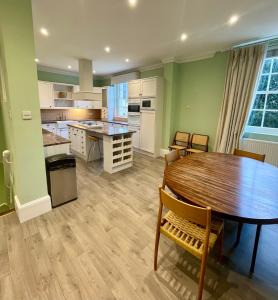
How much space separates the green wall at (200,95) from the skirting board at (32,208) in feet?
12.4

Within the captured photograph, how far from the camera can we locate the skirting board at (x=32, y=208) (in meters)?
2.19

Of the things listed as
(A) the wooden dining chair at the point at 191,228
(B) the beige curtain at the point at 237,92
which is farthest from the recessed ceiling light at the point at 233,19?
(A) the wooden dining chair at the point at 191,228

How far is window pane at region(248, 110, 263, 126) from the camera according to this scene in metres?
3.64

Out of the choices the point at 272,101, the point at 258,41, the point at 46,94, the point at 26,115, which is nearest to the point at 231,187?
the point at 26,115

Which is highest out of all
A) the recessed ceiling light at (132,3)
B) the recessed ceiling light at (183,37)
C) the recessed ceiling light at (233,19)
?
the recessed ceiling light at (183,37)

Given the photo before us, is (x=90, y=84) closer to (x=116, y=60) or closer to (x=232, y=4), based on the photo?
(x=116, y=60)

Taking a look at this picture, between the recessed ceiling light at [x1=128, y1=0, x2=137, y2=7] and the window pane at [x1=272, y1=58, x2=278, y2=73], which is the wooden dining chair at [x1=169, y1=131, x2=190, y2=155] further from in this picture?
the recessed ceiling light at [x1=128, y1=0, x2=137, y2=7]


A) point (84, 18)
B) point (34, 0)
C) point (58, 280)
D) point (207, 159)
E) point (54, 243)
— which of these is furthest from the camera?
point (84, 18)

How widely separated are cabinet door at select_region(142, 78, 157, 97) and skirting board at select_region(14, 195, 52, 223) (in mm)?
3584

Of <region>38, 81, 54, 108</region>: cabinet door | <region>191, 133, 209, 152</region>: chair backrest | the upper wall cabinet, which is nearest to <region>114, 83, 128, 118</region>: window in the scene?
the upper wall cabinet

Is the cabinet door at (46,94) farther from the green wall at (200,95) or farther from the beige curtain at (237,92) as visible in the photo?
the beige curtain at (237,92)

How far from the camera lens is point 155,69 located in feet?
17.2

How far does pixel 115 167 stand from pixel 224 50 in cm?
353

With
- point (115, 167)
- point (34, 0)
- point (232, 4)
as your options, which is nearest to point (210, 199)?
point (232, 4)
